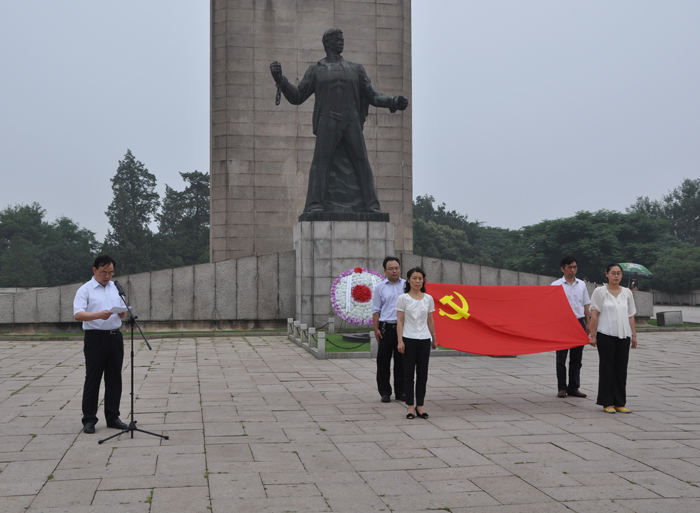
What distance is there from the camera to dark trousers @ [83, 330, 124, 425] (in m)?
6.59

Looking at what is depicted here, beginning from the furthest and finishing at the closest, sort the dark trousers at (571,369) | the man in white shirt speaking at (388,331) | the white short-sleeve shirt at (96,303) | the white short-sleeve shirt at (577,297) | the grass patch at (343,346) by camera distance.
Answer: the grass patch at (343,346)
the white short-sleeve shirt at (577,297)
the dark trousers at (571,369)
the man in white shirt speaking at (388,331)
the white short-sleeve shirt at (96,303)

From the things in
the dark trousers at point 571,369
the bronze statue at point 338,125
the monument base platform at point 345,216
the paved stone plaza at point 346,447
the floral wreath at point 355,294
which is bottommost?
the paved stone plaza at point 346,447

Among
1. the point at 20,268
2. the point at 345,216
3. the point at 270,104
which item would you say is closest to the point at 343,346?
the point at 345,216

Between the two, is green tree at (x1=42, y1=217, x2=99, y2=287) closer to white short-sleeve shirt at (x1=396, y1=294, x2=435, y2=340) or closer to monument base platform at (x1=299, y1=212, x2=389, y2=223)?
monument base platform at (x1=299, y1=212, x2=389, y2=223)

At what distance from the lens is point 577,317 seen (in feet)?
28.7

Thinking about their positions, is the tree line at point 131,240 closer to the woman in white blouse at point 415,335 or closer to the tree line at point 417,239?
the tree line at point 417,239

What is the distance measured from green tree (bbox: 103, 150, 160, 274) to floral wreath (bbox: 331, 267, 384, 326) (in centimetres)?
5032

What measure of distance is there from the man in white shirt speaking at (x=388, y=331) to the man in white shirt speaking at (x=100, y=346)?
2.99m

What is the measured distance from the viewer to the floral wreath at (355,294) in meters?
16.2

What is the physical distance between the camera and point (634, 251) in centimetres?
5638

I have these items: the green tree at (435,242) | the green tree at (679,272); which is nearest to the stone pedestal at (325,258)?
the green tree at (679,272)

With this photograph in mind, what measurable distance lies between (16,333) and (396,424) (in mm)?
Result: 13988

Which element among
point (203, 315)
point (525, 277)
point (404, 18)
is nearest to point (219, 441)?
point (203, 315)

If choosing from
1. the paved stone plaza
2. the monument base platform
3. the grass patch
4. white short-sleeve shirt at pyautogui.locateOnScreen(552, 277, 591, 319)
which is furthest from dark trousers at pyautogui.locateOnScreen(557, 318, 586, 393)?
the monument base platform
